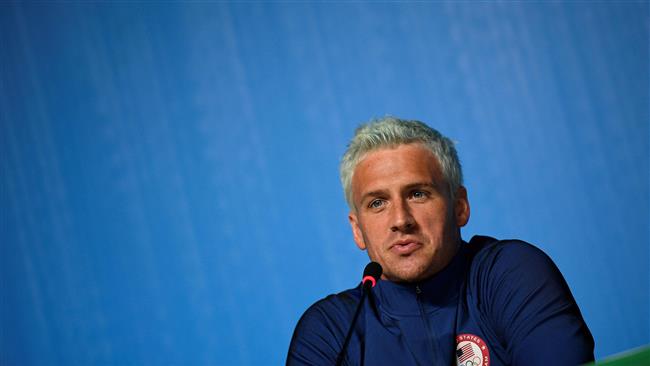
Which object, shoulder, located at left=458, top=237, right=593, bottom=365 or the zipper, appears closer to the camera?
shoulder, located at left=458, top=237, right=593, bottom=365

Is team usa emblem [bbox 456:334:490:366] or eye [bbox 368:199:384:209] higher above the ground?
eye [bbox 368:199:384:209]

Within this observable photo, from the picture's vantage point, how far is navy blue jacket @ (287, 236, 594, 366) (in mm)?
1175

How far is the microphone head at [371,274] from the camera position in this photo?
127cm

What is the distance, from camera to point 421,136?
1.43 m

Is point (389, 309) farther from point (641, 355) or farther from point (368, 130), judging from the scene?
point (641, 355)

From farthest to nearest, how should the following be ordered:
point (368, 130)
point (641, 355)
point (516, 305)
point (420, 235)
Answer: point (368, 130) → point (420, 235) → point (516, 305) → point (641, 355)

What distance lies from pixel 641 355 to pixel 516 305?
68 cm

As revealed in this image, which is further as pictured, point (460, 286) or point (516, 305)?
point (460, 286)

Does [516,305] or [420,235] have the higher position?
[420,235]

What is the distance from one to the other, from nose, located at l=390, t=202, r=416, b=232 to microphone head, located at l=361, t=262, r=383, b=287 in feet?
0.25

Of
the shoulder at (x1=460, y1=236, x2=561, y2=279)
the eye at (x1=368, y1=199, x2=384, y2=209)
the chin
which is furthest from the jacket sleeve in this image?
the eye at (x1=368, y1=199, x2=384, y2=209)

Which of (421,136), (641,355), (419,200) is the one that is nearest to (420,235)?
(419,200)

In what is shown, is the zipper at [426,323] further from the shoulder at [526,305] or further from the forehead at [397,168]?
the forehead at [397,168]

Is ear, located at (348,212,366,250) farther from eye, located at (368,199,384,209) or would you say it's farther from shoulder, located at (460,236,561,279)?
shoulder, located at (460,236,561,279)
